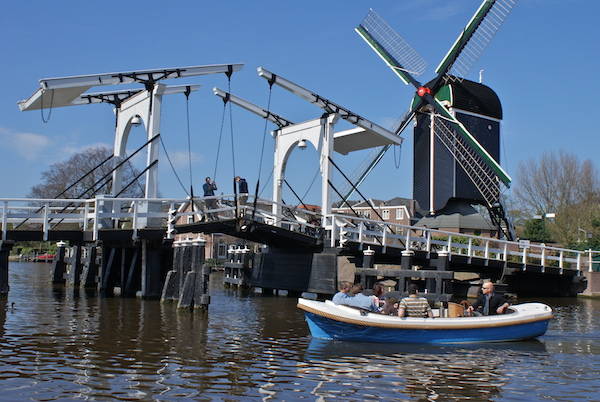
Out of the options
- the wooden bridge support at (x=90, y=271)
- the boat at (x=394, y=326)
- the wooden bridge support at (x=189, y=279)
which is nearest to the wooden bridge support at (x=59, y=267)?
the wooden bridge support at (x=90, y=271)

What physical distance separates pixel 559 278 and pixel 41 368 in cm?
2457

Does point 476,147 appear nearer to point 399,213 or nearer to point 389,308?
point 389,308

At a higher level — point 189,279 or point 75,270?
point 189,279

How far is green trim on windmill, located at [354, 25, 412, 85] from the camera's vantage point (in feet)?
127

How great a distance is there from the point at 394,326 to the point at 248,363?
337 cm

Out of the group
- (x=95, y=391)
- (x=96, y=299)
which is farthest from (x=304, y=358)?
(x=96, y=299)

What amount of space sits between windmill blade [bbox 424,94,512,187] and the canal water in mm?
20064

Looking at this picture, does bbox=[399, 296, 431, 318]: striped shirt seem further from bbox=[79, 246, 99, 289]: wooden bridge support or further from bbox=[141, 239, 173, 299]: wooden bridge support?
bbox=[79, 246, 99, 289]: wooden bridge support

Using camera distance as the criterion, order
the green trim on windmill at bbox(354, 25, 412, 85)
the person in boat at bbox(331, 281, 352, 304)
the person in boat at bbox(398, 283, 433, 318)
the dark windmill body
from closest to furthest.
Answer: the person in boat at bbox(398, 283, 433, 318), the person in boat at bbox(331, 281, 352, 304), the dark windmill body, the green trim on windmill at bbox(354, 25, 412, 85)

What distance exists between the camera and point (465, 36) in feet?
127

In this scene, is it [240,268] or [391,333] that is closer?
[391,333]

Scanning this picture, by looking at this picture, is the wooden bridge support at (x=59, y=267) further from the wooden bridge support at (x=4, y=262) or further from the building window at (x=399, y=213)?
the building window at (x=399, y=213)

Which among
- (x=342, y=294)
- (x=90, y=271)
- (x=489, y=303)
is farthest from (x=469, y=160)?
(x=342, y=294)

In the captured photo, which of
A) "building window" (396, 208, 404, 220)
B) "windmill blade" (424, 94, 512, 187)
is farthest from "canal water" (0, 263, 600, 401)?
"building window" (396, 208, 404, 220)
